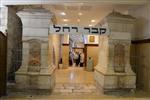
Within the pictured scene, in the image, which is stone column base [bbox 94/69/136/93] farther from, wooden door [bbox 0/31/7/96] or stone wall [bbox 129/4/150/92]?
wooden door [bbox 0/31/7/96]

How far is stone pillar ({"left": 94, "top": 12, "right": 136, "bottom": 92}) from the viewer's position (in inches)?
286

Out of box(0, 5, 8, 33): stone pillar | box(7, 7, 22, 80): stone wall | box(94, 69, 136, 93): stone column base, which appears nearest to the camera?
box(94, 69, 136, 93): stone column base

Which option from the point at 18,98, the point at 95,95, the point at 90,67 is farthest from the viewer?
the point at 90,67

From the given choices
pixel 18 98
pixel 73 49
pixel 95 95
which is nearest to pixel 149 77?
pixel 95 95

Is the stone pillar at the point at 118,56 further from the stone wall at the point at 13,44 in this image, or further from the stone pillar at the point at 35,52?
the stone wall at the point at 13,44

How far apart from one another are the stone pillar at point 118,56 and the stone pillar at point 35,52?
1.69 meters

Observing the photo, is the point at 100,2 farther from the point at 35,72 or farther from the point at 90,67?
the point at 90,67

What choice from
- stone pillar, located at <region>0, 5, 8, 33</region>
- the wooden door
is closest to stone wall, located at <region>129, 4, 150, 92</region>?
the wooden door

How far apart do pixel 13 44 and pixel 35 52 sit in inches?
46.3

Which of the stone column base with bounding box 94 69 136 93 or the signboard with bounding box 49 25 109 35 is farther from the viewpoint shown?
the stone column base with bounding box 94 69 136 93

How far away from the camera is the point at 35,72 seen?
7.14m

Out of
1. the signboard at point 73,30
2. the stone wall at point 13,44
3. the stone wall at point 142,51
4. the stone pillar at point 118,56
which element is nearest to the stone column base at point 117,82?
the stone pillar at point 118,56

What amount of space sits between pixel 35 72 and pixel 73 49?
1352cm

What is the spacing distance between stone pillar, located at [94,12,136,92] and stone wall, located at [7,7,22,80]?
2772 millimetres
